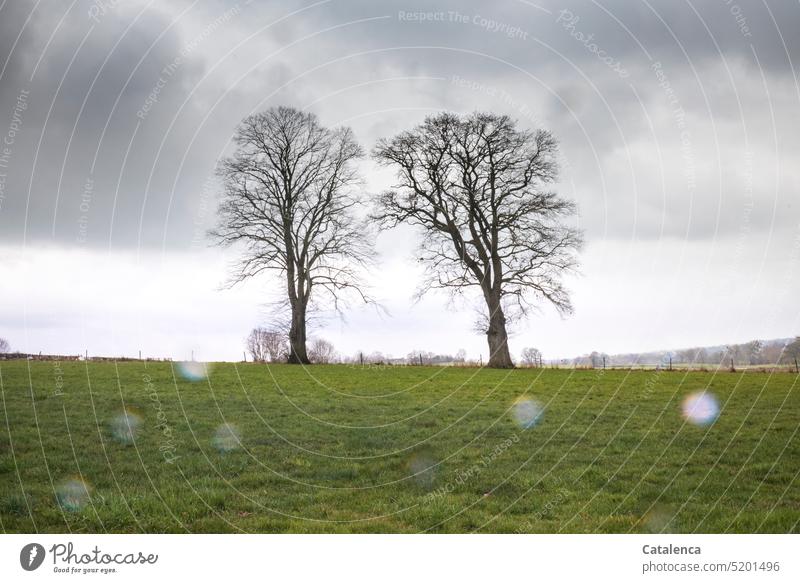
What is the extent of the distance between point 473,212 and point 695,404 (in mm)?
18563

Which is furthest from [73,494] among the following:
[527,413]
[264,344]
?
[264,344]

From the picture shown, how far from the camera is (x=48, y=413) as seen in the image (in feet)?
55.7

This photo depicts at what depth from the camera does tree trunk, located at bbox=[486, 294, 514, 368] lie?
3519 centimetres

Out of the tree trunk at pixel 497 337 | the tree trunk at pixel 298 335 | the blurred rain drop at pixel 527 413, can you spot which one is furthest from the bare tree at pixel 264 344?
the blurred rain drop at pixel 527 413

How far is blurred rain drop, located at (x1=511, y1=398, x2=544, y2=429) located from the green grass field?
0.14m

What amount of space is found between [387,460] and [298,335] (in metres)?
25.9

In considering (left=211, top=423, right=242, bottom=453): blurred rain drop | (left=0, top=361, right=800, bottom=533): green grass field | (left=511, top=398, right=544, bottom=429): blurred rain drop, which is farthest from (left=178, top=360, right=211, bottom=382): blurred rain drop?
(left=511, top=398, right=544, bottom=429): blurred rain drop

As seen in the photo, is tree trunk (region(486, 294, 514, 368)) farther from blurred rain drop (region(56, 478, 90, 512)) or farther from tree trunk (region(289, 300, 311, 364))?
blurred rain drop (region(56, 478, 90, 512))

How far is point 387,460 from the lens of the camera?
1304 cm

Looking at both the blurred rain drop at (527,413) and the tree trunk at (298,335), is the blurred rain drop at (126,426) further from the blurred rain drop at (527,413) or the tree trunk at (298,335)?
the tree trunk at (298,335)

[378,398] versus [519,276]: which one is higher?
[519,276]

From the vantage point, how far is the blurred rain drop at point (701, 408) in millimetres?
17770

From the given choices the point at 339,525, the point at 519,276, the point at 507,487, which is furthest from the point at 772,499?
the point at 519,276
